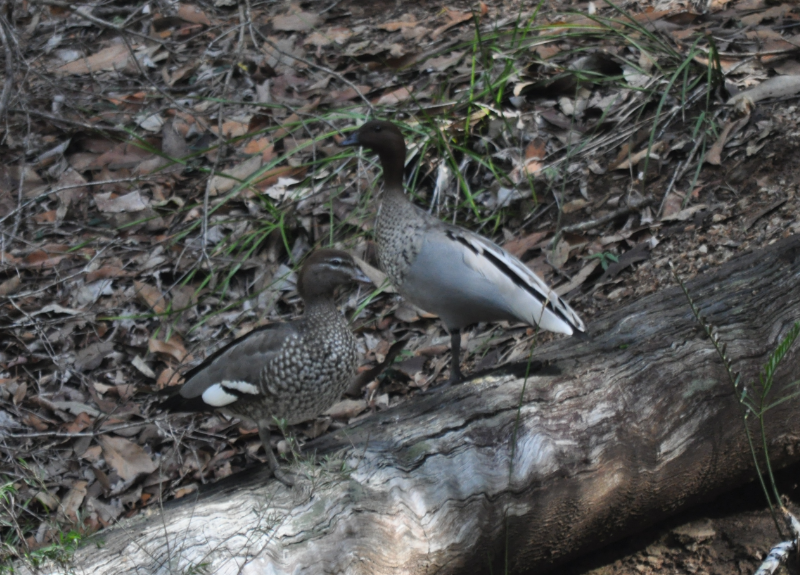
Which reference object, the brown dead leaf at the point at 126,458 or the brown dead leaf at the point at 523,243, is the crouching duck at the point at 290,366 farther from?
the brown dead leaf at the point at 523,243

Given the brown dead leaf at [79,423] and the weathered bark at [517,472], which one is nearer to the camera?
the weathered bark at [517,472]

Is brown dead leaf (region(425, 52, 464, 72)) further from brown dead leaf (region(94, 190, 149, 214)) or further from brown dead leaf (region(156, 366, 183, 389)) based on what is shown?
brown dead leaf (region(156, 366, 183, 389))

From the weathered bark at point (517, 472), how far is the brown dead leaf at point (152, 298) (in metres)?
2.37

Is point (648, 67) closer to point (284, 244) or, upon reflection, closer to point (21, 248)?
point (284, 244)

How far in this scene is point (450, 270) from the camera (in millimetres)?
4043

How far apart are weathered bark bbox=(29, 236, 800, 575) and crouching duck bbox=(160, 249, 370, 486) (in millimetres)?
297

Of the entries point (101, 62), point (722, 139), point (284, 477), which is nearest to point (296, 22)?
point (101, 62)

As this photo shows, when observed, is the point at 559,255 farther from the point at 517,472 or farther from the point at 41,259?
the point at 41,259

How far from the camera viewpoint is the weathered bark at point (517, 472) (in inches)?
108

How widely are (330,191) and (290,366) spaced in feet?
8.28

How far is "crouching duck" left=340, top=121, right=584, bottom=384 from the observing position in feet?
12.7

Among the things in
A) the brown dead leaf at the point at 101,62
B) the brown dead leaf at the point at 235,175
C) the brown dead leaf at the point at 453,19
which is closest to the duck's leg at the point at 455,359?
the brown dead leaf at the point at 235,175

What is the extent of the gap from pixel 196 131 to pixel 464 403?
4237 mm

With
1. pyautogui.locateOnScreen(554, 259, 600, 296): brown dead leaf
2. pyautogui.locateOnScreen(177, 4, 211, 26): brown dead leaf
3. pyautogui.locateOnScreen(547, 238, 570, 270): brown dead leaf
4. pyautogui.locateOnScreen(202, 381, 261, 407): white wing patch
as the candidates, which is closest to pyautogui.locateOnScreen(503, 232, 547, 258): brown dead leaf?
pyautogui.locateOnScreen(547, 238, 570, 270): brown dead leaf
